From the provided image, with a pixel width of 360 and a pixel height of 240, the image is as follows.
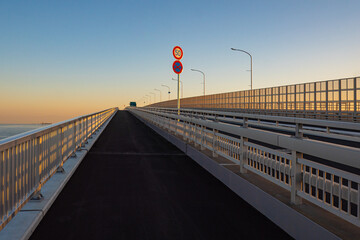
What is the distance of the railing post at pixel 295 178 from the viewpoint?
452 centimetres

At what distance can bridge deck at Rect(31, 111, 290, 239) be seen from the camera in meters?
4.43

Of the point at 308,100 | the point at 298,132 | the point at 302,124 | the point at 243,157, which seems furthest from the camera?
the point at 308,100

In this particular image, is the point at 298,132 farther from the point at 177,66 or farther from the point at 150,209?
the point at 177,66

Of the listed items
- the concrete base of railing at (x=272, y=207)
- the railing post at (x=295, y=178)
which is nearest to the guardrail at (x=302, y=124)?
the railing post at (x=295, y=178)

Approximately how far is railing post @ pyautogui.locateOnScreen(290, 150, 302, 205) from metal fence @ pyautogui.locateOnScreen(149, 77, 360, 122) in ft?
77.3

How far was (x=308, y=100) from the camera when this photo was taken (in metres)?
37.7

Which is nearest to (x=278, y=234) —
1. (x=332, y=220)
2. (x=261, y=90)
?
(x=332, y=220)

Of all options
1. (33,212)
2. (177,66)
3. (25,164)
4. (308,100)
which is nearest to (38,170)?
(25,164)

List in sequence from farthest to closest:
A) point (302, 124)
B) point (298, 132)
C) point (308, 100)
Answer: point (308, 100) < point (302, 124) < point (298, 132)

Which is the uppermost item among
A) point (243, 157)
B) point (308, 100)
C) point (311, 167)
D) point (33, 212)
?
point (308, 100)

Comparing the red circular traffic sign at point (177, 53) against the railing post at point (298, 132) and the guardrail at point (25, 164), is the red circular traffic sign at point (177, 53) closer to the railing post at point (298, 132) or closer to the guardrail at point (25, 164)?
the guardrail at point (25, 164)

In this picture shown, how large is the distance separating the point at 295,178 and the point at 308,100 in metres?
35.7

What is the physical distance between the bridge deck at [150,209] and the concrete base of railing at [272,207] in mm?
113

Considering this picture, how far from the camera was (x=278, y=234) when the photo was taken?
14.4ft
